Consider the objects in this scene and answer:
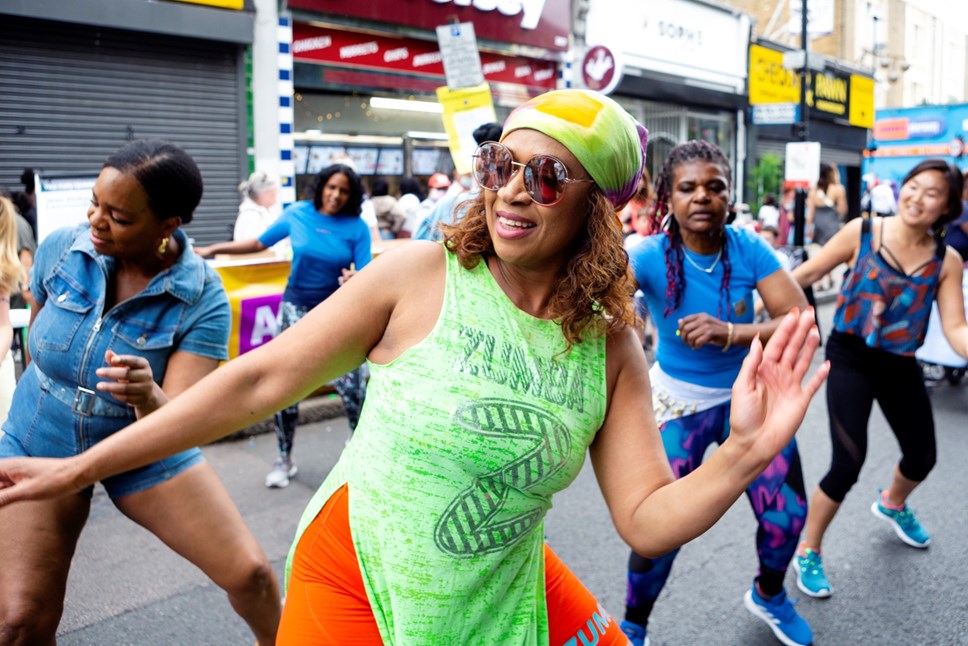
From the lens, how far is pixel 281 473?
219 inches

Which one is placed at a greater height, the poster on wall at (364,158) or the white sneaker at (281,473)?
the poster on wall at (364,158)

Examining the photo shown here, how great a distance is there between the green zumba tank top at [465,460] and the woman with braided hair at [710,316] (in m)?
1.61

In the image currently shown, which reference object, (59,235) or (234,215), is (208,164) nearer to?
(234,215)

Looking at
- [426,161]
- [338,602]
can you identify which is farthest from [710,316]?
[426,161]

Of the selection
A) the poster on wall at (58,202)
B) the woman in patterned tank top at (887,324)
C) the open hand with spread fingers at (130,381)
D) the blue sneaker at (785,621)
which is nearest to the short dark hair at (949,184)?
the woman in patterned tank top at (887,324)

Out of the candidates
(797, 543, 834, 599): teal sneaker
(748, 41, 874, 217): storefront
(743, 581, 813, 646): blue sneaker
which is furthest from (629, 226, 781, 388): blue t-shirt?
(748, 41, 874, 217): storefront

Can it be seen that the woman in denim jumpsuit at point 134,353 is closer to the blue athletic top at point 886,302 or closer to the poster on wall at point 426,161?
the blue athletic top at point 886,302

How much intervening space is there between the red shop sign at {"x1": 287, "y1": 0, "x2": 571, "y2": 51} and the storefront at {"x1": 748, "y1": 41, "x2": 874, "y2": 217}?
20.0 feet

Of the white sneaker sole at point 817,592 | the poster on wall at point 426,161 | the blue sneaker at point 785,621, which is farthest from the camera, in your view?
the poster on wall at point 426,161

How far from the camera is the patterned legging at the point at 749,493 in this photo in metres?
3.34

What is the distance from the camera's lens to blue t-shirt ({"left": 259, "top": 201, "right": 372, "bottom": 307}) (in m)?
5.70

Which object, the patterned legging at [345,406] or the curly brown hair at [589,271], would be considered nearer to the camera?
the curly brown hair at [589,271]

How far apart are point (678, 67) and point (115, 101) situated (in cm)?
1330

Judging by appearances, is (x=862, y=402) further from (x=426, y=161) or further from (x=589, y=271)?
(x=426, y=161)
